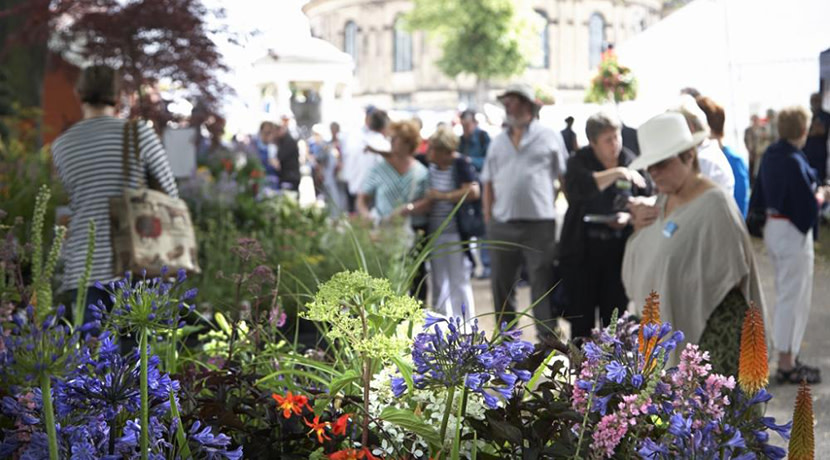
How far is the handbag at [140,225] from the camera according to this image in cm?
451

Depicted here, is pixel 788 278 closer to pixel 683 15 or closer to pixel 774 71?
pixel 774 71

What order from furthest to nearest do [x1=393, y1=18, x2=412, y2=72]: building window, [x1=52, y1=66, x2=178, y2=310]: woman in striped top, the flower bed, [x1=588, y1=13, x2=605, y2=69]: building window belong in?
[x1=393, y1=18, x2=412, y2=72]: building window, [x1=588, y1=13, x2=605, y2=69]: building window, [x1=52, y1=66, x2=178, y2=310]: woman in striped top, the flower bed

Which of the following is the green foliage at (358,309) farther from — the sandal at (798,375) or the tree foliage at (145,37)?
the tree foliage at (145,37)

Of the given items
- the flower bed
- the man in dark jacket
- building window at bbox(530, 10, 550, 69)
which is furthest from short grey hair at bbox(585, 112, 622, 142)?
building window at bbox(530, 10, 550, 69)

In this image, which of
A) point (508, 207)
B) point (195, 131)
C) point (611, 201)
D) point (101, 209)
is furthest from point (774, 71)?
point (195, 131)

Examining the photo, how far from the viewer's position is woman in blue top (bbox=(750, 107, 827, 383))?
327cm

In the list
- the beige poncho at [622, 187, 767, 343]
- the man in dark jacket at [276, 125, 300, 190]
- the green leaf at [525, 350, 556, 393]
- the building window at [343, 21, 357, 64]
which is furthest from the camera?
the building window at [343, 21, 357, 64]

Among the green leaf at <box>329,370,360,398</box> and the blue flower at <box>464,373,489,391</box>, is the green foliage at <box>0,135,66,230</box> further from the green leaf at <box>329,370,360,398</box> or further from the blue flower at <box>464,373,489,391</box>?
the blue flower at <box>464,373,489,391</box>

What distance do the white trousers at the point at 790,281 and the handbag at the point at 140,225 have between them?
2.32m

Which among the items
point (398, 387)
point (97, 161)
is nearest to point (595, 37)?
point (97, 161)

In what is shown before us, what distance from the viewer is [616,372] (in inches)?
61.7

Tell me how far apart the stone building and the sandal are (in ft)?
207

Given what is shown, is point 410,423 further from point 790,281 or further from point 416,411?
point 790,281

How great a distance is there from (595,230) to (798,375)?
10.0 feet
